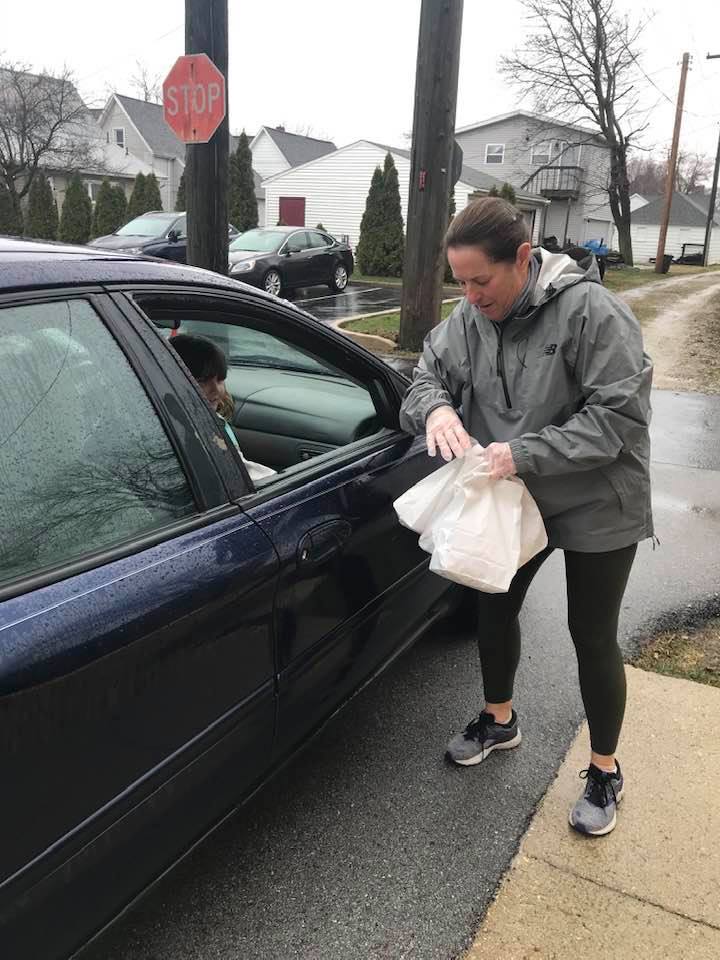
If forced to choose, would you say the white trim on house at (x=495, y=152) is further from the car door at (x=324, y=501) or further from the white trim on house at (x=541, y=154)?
the car door at (x=324, y=501)

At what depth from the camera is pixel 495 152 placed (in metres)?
41.6

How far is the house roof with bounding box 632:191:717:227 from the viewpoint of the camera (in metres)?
54.0

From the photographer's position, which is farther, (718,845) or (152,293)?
(718,845)

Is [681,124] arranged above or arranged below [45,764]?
above

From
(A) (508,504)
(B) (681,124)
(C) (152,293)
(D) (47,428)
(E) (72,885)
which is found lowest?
(E) (72,885)

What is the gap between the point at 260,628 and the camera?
181 cm

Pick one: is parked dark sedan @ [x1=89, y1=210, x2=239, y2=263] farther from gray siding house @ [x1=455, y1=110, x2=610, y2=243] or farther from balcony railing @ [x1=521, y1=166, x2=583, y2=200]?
balcony railing @ [x1=521, y1=166, x2=583, y2=200]

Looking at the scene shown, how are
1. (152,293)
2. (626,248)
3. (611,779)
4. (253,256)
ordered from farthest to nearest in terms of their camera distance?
(626,248) → (253,256) → (611,779) → (152,293)

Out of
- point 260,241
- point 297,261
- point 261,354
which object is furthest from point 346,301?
point 261,354

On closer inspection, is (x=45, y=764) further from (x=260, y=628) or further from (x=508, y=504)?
(x=508, y=504)

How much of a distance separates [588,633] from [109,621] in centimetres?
136

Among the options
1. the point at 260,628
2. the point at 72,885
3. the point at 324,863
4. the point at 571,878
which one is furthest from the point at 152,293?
the point at 571,878


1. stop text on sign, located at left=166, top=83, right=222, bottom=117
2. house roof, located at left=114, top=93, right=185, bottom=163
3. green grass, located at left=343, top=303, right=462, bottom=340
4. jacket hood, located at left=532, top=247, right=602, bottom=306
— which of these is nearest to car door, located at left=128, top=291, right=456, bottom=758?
jacket hood, located at left=532, top=247, right=602, bottom=306

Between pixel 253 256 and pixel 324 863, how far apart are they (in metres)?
15.0
